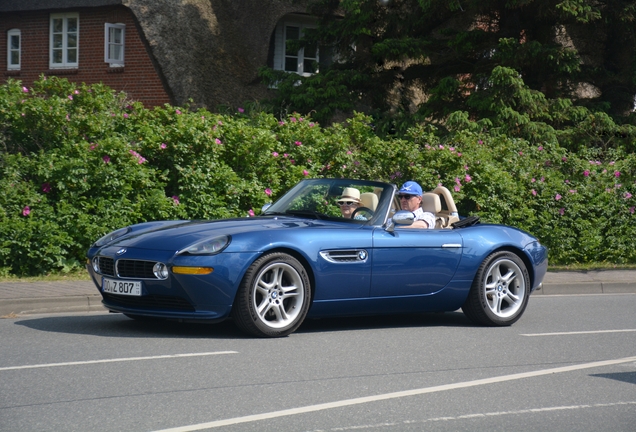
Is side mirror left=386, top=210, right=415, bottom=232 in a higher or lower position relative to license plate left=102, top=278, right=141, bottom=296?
higher

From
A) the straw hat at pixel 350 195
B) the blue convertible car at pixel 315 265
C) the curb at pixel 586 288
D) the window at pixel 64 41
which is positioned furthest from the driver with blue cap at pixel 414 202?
the window at pixel 64 41

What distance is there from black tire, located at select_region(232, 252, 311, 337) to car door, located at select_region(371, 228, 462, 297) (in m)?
0.80

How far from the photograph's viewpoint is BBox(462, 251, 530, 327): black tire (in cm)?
949

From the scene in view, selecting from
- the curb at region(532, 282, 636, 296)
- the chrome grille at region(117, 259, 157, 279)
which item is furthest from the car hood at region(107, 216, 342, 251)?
the curb at region(532, 282, 636, 296)

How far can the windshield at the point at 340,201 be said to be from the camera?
9.05m

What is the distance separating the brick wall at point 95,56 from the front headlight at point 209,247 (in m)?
18.6

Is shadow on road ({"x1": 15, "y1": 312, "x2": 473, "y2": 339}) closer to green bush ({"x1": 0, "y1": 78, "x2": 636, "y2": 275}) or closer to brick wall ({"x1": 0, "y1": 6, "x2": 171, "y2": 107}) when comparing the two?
green bush ({"x1": 0, "y1": 78, "x2": 636, "y2": 275})

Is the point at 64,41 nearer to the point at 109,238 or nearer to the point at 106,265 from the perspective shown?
the point at 109,238

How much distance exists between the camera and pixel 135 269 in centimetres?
800

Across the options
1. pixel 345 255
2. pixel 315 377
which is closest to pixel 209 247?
pixel 345 255

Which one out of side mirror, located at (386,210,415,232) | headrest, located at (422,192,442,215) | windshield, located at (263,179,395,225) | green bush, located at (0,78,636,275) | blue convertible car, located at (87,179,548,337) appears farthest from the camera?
green bush, located at (0,78,636,275)

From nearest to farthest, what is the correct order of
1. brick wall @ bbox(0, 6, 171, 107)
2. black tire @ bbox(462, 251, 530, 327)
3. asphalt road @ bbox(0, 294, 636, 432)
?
asphalt road @ bbox(0, 294, 636, 432) → black tire @ bbox(462, 251, 530, 327) → brick wall @ bbox(0, 6, 171, 107)

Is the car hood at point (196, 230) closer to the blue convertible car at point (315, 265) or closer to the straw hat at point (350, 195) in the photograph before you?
the blue convertible car at point (315, 265)

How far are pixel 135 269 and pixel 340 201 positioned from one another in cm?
217
